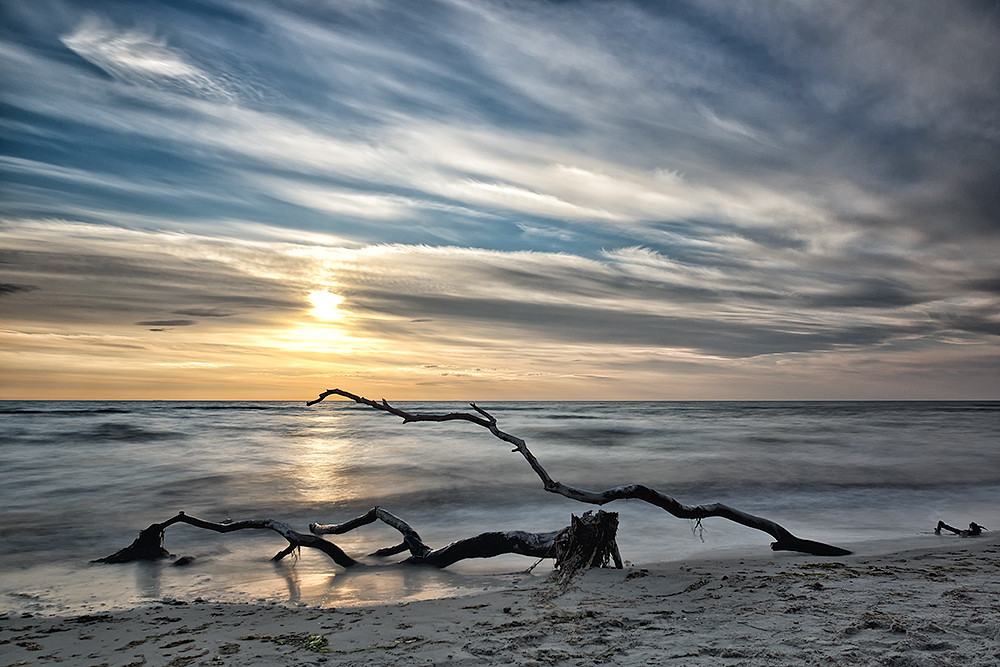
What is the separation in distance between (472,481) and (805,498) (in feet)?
24.7

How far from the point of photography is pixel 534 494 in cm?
1263

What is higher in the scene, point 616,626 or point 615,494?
point 615,494

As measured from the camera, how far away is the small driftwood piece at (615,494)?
17.8 feet

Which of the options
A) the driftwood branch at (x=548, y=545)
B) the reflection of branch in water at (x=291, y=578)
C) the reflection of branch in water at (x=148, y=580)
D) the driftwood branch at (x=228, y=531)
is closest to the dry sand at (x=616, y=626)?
the driftwood branch at (x=548, y=545)

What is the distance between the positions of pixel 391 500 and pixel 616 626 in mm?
9155

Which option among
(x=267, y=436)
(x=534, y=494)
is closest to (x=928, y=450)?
(x=534, y=494)

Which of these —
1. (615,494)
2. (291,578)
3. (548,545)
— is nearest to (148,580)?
(291,578)

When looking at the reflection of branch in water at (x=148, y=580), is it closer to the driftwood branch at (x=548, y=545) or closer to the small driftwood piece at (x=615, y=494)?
the driftwood branch at (x=548, y=545)

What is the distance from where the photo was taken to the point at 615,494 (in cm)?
553

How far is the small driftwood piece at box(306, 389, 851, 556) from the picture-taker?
17.8 feet

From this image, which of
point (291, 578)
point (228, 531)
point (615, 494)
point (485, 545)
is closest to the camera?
point (615, 494)

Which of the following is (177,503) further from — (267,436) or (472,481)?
(267,436)

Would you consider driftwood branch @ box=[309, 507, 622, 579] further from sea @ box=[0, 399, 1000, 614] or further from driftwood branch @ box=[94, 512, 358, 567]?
driftwood branch @ box=[94, 512, 358, 567]

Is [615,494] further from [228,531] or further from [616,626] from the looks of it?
[228,531]
